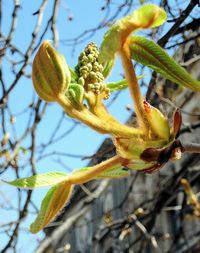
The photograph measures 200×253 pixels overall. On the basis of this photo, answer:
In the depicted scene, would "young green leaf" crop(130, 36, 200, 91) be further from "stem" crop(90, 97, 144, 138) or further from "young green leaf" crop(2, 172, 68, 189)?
"young green leaf" crop(2, 172, 68, 189)

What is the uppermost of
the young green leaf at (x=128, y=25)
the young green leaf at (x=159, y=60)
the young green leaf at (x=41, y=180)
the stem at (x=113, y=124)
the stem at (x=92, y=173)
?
the young green leaf at (x=128, y=25)

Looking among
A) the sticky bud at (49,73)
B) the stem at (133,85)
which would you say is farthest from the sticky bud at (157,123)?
the sticky bud at (49,73)

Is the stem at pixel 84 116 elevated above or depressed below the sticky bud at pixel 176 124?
above

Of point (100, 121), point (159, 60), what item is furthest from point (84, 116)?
point (159, 60)

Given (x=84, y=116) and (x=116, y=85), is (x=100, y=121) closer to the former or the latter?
(x=84, y=116)

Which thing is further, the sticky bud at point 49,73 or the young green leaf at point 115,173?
the young green leaf at point 115,173

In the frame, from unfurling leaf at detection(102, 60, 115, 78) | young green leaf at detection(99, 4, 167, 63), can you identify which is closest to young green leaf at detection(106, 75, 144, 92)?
unfurling leaf at detection(102, 60, 115, 78)

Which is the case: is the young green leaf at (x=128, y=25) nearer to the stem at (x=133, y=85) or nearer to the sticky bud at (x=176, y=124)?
the stem at (x=133, y=85)

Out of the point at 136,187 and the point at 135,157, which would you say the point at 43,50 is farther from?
the point at 136,187
